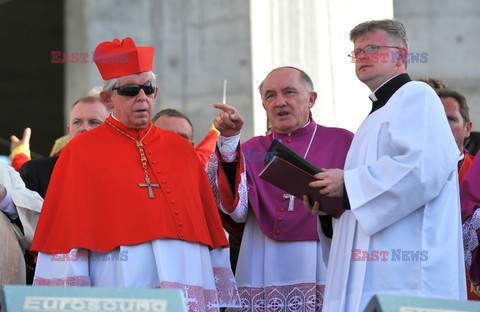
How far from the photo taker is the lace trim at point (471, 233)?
18.4ft

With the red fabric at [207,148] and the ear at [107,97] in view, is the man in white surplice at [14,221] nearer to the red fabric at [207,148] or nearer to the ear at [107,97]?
the ear at [107,97]

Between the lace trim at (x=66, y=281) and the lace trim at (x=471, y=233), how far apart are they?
2.04 m

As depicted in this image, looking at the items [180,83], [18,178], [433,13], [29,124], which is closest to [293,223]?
[18,178]

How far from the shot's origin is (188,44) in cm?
1041

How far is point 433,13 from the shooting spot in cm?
1107

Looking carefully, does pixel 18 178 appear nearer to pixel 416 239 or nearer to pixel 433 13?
pixel 416 239

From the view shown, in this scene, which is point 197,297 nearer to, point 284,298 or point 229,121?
point 284,298

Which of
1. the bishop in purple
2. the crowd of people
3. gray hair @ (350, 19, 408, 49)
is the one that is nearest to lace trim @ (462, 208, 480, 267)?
the crowd of people

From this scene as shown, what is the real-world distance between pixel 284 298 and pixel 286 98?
1.14 m

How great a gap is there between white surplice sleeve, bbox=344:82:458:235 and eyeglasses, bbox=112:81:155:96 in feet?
3.65

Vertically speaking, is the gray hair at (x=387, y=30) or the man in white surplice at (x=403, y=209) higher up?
the gray hair at (x=387, y=30)

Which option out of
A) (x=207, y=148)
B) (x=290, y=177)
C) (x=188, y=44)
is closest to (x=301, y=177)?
(x=290, y=177)

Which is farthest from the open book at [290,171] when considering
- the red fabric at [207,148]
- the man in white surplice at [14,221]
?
the red fabric at [207,148]

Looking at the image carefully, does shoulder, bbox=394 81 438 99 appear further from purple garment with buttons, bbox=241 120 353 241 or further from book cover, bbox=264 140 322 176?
purple garment with buttons, bbox=241 120 353 241
